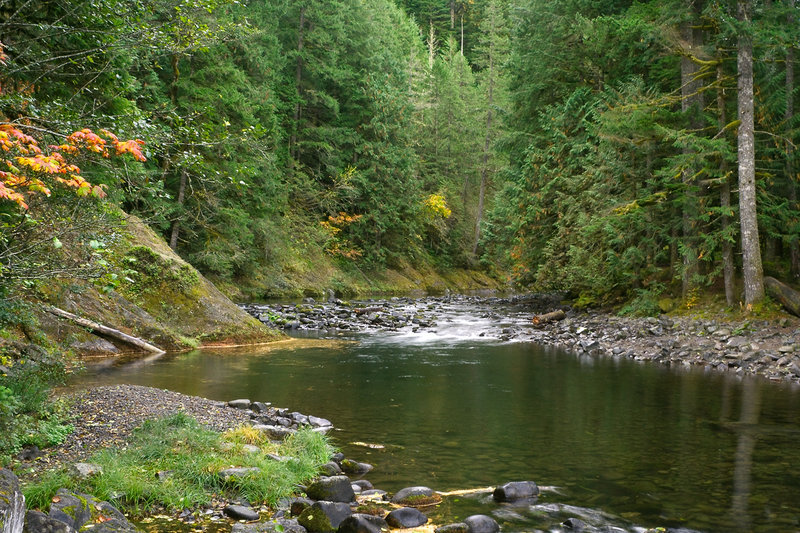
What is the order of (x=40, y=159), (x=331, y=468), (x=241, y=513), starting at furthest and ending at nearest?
(x=331, y=468) → (x=241, y=513) → (x=40, y=159)

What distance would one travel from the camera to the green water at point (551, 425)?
6.08m

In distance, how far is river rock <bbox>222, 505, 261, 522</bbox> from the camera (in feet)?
17.9

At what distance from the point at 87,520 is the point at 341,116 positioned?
39.6 meters

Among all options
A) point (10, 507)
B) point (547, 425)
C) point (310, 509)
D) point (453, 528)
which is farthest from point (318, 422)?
point (10, 507)

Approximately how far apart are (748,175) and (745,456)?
10447 millimetres

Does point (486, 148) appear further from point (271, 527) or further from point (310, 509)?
point (271, 527)

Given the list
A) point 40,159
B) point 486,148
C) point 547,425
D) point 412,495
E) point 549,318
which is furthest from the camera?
point 486,148

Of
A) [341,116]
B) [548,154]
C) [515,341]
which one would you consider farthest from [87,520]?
[341,116]

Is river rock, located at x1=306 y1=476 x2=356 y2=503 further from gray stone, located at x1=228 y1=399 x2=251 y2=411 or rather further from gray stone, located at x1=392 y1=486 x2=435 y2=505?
gray stone, located at x1=228 y1=399 x2=251 y2=411

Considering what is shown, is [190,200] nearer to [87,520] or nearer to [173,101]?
[173,101]

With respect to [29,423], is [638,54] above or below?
above

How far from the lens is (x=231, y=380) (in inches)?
469

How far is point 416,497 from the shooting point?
19.8 ft

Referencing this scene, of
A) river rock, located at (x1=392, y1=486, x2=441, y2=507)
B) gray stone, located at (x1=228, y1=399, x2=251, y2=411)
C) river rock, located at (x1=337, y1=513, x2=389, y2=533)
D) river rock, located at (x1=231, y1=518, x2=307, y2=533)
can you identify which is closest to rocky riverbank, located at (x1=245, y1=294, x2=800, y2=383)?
river rock, located at (x1=392, y1=486, x2=441, y2=507)
